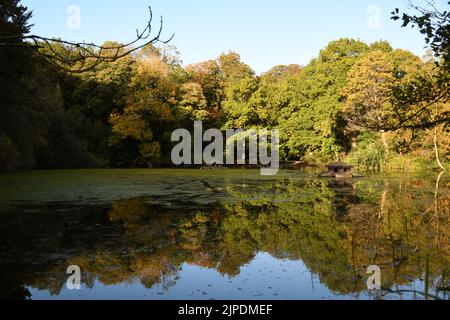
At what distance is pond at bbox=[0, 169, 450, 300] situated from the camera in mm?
4961

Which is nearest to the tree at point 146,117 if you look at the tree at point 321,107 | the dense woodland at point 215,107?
the dense woodland at point 215,107

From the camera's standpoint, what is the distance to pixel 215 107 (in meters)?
38.2

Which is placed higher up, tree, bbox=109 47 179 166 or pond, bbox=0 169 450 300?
tree, bbox=109 47 179 166

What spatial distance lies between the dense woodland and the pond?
1498cm

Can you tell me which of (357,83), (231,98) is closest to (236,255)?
(357,83)

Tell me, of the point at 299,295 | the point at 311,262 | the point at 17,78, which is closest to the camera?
the point at 299,295

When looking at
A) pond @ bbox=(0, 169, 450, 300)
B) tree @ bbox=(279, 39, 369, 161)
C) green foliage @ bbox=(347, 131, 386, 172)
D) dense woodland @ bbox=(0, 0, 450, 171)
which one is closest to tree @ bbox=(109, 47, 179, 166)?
dense woodland @ bbox=(0, 0, 450, 171)

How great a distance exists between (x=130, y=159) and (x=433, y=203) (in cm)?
2663

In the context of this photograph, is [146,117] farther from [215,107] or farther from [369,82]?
[369,82]

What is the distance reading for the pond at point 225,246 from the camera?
496 cm

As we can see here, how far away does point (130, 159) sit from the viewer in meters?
34.8

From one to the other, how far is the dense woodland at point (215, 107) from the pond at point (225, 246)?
15.0 meters

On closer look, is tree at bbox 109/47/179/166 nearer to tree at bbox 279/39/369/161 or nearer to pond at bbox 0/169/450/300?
tree at bbox 279/39/369/161
